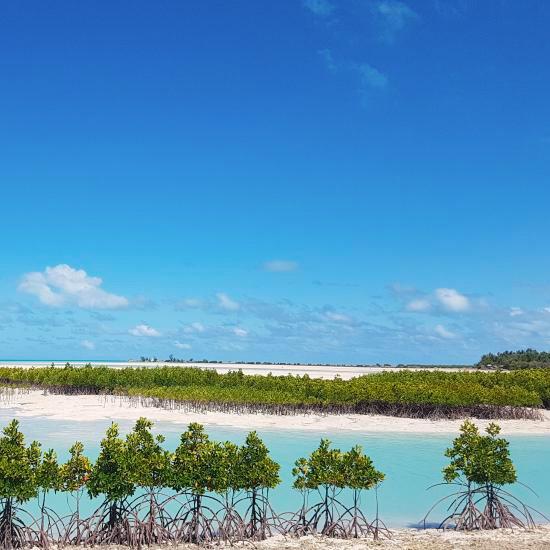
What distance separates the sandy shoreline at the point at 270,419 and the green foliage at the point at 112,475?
16.4 meters

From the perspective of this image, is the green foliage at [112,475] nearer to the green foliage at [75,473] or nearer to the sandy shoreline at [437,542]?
the green foliage at [75,473]

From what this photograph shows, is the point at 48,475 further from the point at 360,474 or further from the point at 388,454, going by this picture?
the point at 388,454

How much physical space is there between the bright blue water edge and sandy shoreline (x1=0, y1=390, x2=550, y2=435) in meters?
1.26

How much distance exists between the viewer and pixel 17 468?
380 inches

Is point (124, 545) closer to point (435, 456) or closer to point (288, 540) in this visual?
point (288, 540)

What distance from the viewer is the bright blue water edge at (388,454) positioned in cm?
1388

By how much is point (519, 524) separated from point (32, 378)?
38.8 meters

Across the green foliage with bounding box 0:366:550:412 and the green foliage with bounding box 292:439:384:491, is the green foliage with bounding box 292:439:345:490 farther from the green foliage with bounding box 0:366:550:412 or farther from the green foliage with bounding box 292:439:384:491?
the green foliage with bounding box 0:366:550:412

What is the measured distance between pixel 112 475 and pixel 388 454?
12609mm

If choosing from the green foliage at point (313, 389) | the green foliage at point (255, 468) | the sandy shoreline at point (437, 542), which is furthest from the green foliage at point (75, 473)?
the green foliage at point (313, 389)

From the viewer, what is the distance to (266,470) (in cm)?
1057

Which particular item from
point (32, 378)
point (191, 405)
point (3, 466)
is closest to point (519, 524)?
point (3, 466)

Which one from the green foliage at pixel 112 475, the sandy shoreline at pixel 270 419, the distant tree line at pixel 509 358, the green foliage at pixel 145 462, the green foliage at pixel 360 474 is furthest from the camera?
the distant tree line at pixel 509 358

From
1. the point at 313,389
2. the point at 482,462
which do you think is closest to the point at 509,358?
the point at 313,389
